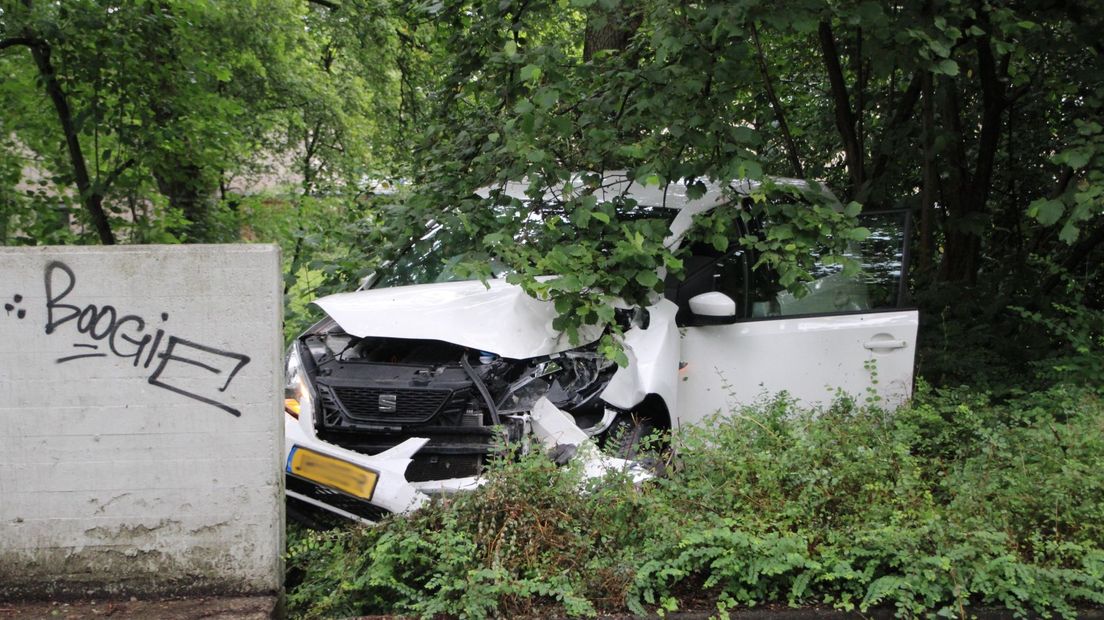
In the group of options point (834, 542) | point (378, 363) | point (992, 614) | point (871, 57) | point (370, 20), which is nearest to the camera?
point (992, 614)

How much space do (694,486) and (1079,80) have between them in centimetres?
426

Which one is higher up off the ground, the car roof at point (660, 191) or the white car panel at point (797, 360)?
the car roof at point (660, 191)

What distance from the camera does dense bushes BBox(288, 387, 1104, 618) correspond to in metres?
3.37

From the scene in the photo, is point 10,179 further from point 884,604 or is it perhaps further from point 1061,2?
point 1061,2

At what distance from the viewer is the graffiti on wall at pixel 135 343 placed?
361cm

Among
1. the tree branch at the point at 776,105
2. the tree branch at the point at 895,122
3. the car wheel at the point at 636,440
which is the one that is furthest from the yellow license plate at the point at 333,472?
the tree branch at the point at 895,122

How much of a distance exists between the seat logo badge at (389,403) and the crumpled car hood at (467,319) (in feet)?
0.98

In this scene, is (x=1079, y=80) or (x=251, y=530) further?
(x=1079, y=80)

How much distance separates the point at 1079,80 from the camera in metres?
5.98

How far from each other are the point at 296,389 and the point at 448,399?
845 millimetres

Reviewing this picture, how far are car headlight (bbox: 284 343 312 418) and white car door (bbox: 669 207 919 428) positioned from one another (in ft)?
6.60

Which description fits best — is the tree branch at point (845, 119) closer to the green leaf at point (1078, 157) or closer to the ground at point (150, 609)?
the green leaf at point (1078, 157)

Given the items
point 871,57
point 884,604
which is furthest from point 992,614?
point 871,57

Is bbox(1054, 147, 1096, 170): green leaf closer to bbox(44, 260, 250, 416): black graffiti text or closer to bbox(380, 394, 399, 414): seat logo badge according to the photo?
bbox(380, 394, 399, 414): seat logo badge
